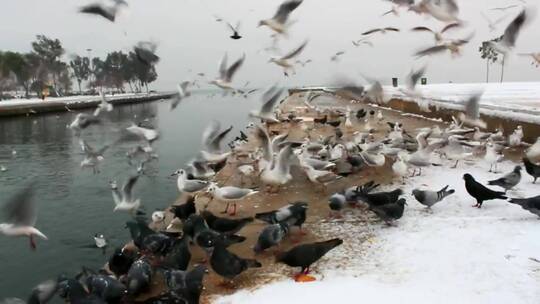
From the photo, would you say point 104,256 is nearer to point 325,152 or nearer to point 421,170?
point 325,152

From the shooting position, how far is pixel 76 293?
486 centimetres

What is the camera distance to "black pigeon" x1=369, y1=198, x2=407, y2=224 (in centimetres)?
637

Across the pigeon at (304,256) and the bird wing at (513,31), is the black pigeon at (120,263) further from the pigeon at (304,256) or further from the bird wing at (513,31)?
the bird wing at (513,31)

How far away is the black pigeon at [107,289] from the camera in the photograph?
4.84 m

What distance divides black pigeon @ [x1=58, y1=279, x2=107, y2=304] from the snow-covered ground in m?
1.15

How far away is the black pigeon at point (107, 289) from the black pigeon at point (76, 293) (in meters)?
0.07

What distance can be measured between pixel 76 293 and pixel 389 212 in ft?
12.0

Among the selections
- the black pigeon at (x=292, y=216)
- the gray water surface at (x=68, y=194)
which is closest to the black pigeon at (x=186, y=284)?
the black pigeon at (x=292, y=216)

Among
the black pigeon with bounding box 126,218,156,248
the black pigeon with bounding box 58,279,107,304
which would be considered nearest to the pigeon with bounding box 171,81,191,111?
the black pigeon with bounding box 126,218,156,248

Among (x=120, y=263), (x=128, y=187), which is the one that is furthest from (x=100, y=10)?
(x=120, y=263)

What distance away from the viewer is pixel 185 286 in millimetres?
4594

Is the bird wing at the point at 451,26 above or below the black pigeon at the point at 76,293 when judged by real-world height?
above

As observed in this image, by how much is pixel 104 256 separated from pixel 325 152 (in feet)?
14.8

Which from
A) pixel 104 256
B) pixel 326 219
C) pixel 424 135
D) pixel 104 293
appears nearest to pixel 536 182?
pixel 424 135
